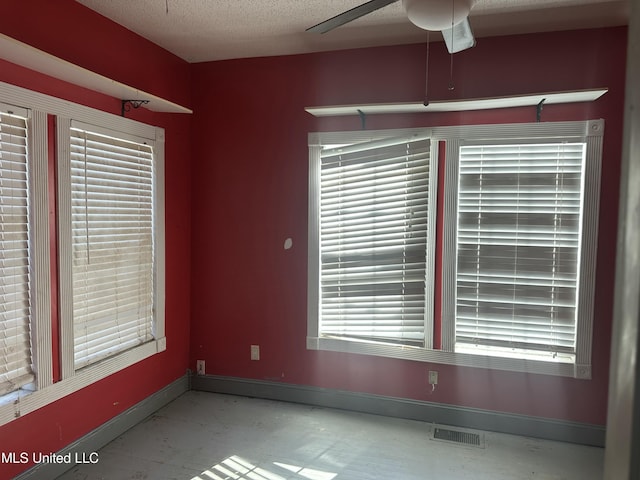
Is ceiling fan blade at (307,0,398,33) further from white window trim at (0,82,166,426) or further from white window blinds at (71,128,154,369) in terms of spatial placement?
white window blinds at (71,128,154,369)

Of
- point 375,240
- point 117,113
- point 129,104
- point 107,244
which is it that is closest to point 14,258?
point 107,244

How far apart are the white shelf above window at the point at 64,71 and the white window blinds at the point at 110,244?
291 mm

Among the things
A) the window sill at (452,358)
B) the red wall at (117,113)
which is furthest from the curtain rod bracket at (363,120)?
the window sill at (452,358)

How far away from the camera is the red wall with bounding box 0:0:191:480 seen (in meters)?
2.16

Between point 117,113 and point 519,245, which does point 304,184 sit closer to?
point 117,113

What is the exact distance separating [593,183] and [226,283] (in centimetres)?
282

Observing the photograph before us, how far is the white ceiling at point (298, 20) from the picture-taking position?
2.44 metres

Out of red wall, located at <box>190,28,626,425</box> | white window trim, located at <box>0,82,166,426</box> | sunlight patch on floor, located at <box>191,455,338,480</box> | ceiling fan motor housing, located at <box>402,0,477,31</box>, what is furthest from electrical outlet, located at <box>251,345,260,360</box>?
ceiling fan motor housing, located at <box>402,0,477,31</box>

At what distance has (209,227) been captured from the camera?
3.53 meters

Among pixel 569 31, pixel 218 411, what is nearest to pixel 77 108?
pixel 218 411

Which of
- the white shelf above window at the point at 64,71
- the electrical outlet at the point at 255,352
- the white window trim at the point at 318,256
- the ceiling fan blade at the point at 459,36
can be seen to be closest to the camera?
Answer: the white shelf above window at the point at 64,71

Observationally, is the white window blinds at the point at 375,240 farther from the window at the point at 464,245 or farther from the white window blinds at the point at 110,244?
the white window blinds at the point at 110,244

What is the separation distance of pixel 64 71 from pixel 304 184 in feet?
5.63

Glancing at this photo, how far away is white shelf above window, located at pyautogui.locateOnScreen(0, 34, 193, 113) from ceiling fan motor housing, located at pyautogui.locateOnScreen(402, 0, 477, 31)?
1.62 meters
